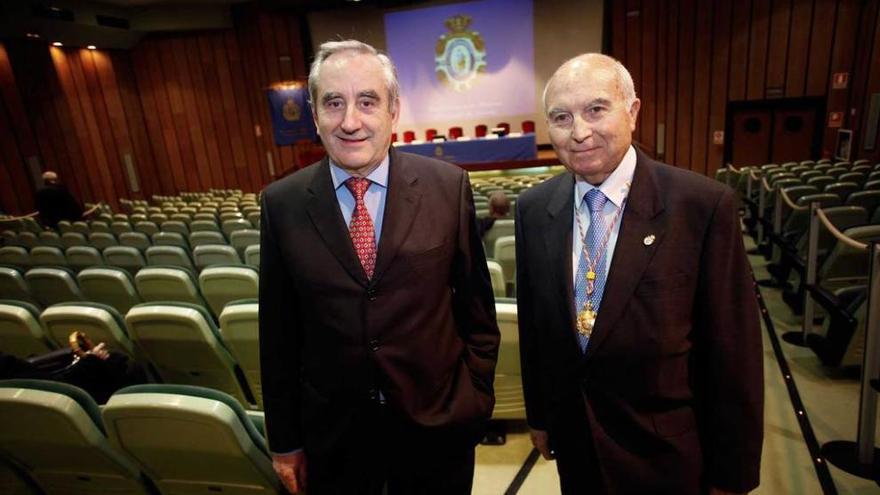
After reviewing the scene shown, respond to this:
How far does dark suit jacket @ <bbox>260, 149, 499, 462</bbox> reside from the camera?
1387 millimetres

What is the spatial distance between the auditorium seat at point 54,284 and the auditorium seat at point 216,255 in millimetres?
929

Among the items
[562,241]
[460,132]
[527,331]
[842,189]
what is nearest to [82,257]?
[527,331]

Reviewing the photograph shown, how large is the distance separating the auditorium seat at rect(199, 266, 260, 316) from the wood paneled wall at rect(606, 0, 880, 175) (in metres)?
11.5

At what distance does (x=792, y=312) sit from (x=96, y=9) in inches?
585

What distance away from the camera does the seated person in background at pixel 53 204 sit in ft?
25.4

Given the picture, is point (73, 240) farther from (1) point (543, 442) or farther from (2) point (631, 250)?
(2) point (631, 250)

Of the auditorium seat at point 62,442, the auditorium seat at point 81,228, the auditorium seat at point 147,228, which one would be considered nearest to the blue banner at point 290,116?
the auditorium seat at point 81,228

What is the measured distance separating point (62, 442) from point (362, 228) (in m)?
1.38

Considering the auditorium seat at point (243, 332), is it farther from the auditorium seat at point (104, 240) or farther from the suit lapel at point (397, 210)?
the auditorium seat at point (104, 240)

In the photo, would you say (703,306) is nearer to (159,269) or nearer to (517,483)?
(517,483)

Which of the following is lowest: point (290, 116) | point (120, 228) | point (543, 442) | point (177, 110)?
point (543, 442)

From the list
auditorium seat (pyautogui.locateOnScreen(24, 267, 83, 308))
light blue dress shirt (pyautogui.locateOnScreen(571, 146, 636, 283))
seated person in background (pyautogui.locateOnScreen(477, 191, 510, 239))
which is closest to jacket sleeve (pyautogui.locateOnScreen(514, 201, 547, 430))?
light blue dress shirt (pyautogui.locateOnScreen(571, 146, 636, 283))

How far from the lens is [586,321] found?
1394 mm

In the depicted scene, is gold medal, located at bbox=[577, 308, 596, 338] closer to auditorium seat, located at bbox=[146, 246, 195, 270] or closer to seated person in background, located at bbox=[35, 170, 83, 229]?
auditorium seat, located at bbox=[146, 246, 195, 270]
